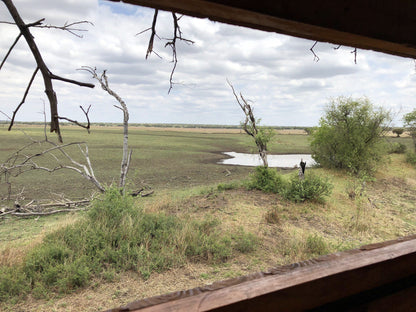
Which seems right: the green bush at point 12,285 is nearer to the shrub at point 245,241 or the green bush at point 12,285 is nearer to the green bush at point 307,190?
the shrub at point 245,241

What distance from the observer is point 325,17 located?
2.61ft

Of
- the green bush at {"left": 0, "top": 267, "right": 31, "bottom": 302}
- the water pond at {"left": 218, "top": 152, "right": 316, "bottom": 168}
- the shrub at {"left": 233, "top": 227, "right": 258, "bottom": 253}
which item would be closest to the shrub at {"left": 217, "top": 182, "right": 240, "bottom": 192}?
the shrub at {"left": 233, "top": 227, "right": 258, "bottom": 253}

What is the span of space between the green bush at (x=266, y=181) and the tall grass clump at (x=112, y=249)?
15.2ft

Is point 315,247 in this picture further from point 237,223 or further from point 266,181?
point 266,181

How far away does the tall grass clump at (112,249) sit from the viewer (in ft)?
14.8

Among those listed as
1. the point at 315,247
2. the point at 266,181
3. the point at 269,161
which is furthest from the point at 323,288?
the point at 269,161

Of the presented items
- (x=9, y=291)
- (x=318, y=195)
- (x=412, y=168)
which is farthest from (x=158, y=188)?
(x=412, y=168)

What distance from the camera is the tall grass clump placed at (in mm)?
4512

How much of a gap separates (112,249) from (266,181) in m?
7.31

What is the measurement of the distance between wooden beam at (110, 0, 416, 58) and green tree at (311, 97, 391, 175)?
16289 millimetres

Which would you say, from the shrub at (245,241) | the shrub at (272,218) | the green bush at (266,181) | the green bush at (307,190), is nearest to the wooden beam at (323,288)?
the shrub at (245,241)

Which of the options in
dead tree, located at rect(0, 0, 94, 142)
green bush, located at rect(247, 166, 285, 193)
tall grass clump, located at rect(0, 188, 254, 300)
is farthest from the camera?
green bush, located at rect(247, 166, 285, 193)

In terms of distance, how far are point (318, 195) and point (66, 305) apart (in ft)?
28.7

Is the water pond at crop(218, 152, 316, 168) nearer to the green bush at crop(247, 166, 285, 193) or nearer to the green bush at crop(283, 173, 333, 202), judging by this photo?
the green bush at crop(247, 166, 285, 193)
